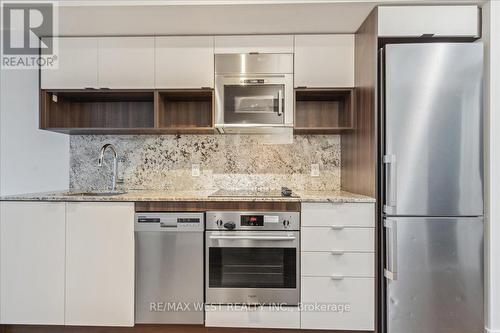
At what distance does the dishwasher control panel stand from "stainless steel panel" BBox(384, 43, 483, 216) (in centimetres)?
127

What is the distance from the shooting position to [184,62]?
234 cm

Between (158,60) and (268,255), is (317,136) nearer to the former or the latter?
(268,255)

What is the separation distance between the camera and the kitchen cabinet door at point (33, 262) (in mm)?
2043

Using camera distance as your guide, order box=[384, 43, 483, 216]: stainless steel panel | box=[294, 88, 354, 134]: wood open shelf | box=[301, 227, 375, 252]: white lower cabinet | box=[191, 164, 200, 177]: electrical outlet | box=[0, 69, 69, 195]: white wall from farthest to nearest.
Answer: box=[191, 164, 200, 177]: electrical outlet
box=[294, 88, 354, 134]: wood open shelf
box=[0, 69, 69, 195]: white wall
box=[301, 227, 375, 252]: white lower cabinet
box=[384, 43, 483, 216]: stainless steel panel

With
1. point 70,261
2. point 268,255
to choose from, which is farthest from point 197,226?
point 70,261

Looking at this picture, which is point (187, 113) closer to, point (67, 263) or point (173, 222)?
point (173, 222)

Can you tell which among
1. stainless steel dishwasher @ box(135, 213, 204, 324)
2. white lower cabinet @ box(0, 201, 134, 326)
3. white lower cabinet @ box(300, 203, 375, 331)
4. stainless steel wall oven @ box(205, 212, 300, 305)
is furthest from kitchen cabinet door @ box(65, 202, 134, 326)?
white lower cabinet @ box(300, 203, 375, 331)

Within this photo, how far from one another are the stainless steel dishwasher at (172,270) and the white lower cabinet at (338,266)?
720 mm

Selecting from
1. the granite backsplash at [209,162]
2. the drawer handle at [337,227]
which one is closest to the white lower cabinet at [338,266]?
the drawer handle at [337,227]

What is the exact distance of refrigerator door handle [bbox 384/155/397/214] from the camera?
1.88m

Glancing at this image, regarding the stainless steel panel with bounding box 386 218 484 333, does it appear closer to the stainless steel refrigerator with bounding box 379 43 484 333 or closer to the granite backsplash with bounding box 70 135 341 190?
the stainless steel refrigerator with bounding box 379 43 484 333

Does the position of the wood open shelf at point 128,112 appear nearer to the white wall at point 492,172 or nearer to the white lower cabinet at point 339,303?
the white lower cabinet at point 339,303

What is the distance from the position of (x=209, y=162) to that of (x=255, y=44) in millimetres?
1072

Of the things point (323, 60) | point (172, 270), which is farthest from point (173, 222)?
point (323, 60)
